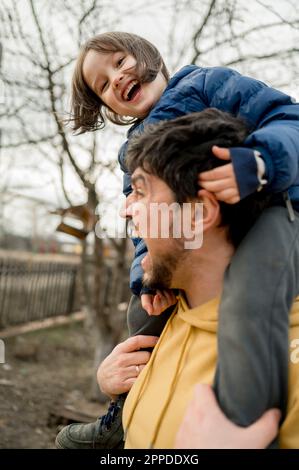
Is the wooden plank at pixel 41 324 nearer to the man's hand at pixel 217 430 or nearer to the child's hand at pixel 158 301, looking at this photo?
the child's hand at pixel 158 301

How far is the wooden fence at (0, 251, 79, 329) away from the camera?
8016 millimetres

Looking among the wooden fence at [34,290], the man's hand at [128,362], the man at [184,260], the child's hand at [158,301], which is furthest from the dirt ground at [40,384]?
the man at [184,260]

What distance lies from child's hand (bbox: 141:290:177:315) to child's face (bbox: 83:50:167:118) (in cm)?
83

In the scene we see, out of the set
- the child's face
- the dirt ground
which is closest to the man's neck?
the child's face

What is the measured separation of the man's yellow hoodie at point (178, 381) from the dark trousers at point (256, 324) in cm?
9

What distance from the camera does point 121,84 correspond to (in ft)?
7.08

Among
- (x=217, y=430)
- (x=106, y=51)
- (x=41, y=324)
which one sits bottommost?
(x=41, y=324)

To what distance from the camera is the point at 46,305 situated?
916 cm

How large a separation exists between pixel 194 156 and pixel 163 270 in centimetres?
33

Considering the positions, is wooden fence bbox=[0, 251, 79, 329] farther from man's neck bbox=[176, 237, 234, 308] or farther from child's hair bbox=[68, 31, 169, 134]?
man's neck bbox=[176, 237, 234, 308]

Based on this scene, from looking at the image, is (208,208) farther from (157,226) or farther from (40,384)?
(40,384)

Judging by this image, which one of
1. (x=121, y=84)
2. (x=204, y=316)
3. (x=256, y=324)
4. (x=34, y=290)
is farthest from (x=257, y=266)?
(x=34, y=290)
